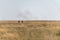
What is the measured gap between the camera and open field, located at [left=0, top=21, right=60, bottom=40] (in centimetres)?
79

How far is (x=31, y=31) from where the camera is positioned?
2.63 ft

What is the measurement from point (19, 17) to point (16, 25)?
0.47ft

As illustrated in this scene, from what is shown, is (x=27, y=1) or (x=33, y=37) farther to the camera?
(x=27, y=1)

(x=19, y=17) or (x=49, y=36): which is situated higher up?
(x=19, y=17)

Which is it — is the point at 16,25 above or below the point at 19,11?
below

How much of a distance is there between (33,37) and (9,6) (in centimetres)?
40

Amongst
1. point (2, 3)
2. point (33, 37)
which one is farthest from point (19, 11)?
point (33, 37)

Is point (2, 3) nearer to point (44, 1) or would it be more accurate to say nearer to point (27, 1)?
point (27, 1)

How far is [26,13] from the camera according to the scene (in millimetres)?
952

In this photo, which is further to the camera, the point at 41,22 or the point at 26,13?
the point at 26,13

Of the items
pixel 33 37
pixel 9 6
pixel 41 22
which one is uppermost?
pixel 9 6

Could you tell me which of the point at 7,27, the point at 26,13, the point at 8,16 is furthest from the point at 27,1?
the point at 7,27

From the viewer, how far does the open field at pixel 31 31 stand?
790 millimetres

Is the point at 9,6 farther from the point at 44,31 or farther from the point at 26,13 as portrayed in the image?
the point at 44,31
